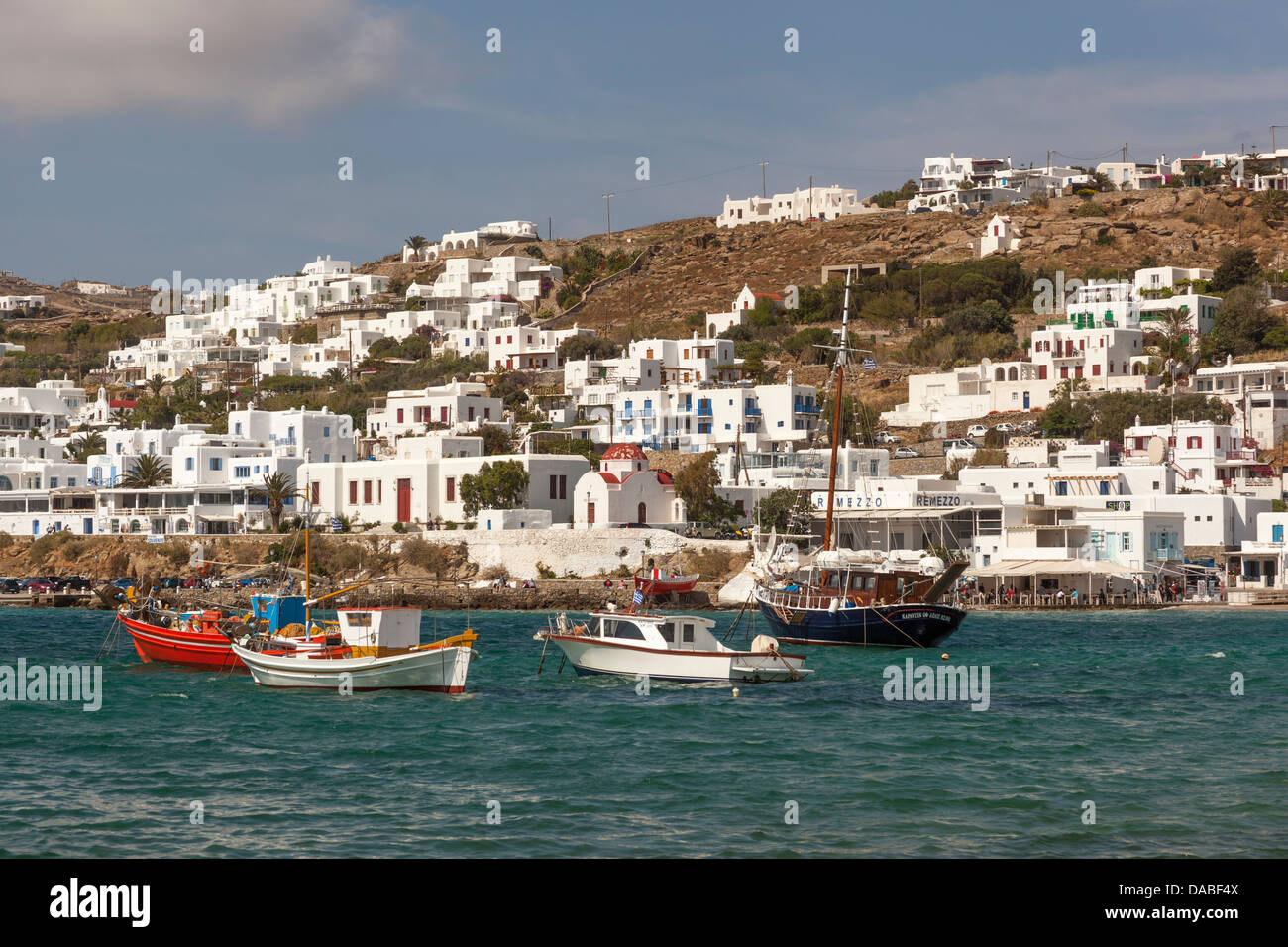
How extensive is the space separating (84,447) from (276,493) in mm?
31491

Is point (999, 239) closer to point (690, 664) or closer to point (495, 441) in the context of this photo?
point (495, 441)

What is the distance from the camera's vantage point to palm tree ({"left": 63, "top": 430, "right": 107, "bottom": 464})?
106 m

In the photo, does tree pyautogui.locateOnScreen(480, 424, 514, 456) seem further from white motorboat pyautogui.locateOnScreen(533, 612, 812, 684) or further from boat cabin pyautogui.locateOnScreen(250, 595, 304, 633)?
white motorboat pyautogui.locateOnScreen(533, 612, 812, 684)

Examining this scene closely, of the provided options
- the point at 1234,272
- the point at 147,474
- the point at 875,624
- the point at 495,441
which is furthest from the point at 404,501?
the point at 1234,272

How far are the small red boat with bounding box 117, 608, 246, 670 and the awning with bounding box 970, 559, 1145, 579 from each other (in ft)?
128

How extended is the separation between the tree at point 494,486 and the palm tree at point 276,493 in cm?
1004

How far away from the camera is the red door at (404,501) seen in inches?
3268

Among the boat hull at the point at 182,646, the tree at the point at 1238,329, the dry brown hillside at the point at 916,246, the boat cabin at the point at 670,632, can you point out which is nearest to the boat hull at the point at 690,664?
the boat cabin at the point at 670,632

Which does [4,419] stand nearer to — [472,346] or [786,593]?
[472,346]

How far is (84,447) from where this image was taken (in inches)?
4252

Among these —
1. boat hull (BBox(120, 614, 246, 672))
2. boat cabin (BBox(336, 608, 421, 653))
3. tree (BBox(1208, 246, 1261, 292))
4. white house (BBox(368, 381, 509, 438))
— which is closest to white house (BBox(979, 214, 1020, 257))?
tree (BBox(1208, 246, 1261, 292))

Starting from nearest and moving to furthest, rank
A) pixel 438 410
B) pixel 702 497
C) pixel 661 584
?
1. pixel 661 584
2. pixel 702 497
3. pixel 438 410

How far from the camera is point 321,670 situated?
3609 cm
